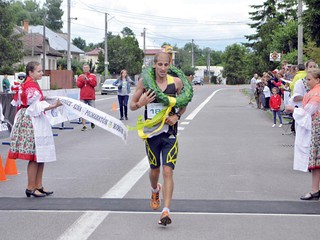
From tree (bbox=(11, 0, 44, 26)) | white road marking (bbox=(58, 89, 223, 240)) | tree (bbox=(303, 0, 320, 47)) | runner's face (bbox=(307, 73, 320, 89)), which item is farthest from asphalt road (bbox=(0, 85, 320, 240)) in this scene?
tree (bbox=(11, 0, 44, 26))

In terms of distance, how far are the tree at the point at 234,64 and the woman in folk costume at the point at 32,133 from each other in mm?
112991

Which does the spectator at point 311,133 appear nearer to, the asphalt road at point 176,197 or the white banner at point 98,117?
the asphalt road at point 176,197

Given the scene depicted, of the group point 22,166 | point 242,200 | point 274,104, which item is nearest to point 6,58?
point 274,104

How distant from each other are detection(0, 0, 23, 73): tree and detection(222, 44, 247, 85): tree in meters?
65.5

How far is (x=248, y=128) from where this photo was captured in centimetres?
2056

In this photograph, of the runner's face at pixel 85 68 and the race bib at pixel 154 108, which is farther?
the runner's face at pixel 85 68

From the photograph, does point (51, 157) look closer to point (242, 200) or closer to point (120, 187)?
point (120, 187)

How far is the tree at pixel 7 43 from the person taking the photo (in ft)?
193

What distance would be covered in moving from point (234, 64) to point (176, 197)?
114 m

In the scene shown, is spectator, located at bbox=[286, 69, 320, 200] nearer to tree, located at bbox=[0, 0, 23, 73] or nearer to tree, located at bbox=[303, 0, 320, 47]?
tree, located at bbox=[303, 0, 320, 47]

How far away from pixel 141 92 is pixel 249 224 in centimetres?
186

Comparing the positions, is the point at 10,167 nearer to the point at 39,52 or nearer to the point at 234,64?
the point at 39,52

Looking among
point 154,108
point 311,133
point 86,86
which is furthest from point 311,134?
point 86,86

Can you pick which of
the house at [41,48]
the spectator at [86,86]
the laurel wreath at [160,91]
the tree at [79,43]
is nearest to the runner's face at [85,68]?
the spectator at [86,86]
